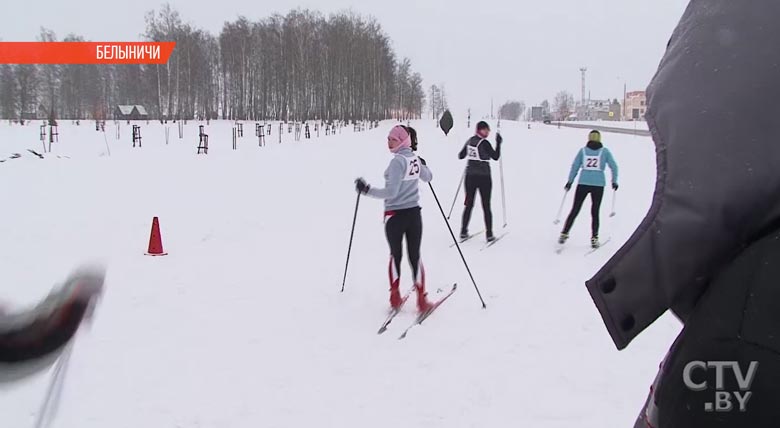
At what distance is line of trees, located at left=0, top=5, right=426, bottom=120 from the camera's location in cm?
5788

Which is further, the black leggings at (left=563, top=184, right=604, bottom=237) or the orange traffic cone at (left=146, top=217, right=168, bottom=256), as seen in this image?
the black leggings at (left=563, top=184, right=604, bottom=237)

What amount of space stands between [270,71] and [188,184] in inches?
2013

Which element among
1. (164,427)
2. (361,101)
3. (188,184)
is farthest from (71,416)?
(361,101)

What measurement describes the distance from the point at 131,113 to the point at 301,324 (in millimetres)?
63786

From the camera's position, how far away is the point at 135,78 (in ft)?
212

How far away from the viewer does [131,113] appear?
203 feet

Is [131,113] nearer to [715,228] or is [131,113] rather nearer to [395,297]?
[395,297]

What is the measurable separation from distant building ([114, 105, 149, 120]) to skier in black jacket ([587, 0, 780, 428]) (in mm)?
63721

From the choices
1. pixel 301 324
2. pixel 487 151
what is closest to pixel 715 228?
pixel 301 324

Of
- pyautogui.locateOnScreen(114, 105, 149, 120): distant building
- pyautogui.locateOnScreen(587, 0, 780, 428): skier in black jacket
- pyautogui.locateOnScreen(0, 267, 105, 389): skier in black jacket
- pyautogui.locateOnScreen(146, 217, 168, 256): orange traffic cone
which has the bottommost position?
pyautogui.locateOnScreen(146, 217, 168, 256): orange traffic cone

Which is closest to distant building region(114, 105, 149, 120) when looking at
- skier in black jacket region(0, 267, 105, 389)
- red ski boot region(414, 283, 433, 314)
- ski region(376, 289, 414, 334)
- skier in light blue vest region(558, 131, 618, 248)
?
skier in light blue vest region(558, 131, 618, 248)

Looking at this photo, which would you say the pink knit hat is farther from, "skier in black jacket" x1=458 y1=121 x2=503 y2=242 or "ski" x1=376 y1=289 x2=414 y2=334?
"skier in black jacket" x1=458 y1=121 x2=503 y2=242
